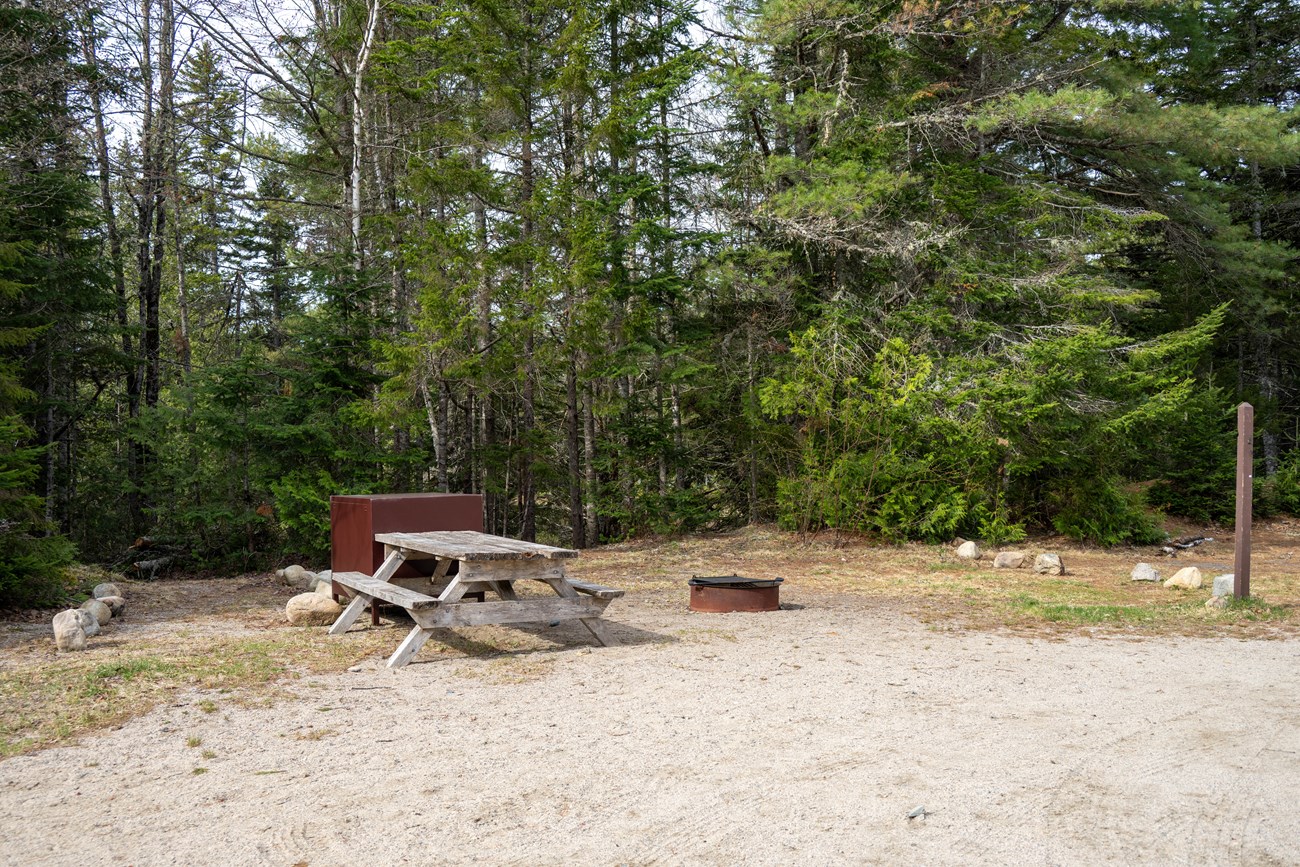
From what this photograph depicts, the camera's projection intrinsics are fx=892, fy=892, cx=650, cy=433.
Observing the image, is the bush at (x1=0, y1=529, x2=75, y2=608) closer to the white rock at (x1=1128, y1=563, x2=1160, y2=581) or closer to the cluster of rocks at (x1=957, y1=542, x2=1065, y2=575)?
the cluster of rocks at (x1=957, y1=542, x2=1065, y2=575)

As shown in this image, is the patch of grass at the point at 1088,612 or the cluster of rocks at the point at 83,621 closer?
the cluster of rocks at the point at 83,621

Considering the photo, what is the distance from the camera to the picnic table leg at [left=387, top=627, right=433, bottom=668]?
5.96 meters

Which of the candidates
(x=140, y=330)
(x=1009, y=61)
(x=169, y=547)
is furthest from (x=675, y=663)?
(x=1009, y=61)

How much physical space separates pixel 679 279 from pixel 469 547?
368 inches

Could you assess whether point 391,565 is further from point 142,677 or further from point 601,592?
point 142,677

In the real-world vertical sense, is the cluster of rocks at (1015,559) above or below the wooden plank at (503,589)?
below

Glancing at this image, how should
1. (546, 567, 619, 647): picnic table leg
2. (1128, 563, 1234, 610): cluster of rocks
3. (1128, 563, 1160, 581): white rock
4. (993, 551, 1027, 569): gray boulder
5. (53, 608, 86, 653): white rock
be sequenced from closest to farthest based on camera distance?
(53, 608, 86, 653): white rock → (546, 567, 619, 647): picnic table leg → (1128, 563, 1234, 610): cluster of rocks → (1128, 563, 1160, 581): white rock → (993, 551, 1027, 569): gray boulder

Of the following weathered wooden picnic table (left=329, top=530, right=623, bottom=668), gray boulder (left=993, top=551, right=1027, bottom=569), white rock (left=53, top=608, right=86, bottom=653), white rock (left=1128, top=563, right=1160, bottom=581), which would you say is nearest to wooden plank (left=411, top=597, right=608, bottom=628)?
weathered wooden picnic table (left=329, top=530, right=623, bottom=668)

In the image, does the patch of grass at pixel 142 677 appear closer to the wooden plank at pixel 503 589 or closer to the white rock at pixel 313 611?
the white rock at pixel 313 611

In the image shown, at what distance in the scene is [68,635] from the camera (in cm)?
649

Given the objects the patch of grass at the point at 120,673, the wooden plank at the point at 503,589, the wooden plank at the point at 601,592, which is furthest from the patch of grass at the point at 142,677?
the wooden plank at the point at 601,592

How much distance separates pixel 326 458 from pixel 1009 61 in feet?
43.9

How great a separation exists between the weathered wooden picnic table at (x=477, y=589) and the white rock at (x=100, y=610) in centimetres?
227

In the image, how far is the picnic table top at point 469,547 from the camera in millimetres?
6047
